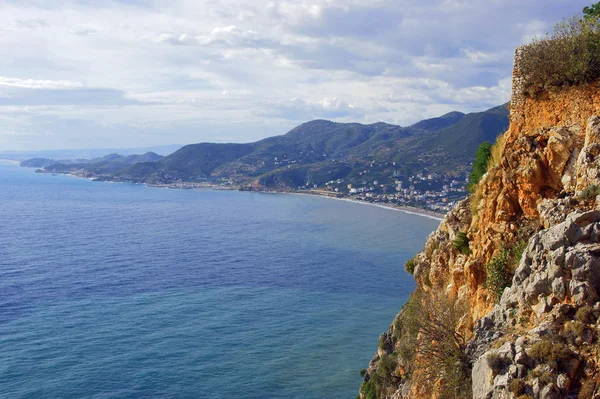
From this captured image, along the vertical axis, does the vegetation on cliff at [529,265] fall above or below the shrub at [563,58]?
below

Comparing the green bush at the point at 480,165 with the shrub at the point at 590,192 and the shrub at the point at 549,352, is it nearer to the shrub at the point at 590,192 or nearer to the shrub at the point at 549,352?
the shrub at the point at 590,192

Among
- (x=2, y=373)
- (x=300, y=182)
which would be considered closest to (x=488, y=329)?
(x=2, y=373)

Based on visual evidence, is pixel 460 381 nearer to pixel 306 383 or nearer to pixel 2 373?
pixel 306 383

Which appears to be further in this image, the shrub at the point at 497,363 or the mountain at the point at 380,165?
the mountain at the point at 380,165

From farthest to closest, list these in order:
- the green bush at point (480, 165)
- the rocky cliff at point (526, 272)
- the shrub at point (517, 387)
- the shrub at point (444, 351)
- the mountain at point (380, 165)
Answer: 1. the mountain at point (380, 165)
2. the green bush at point (480, 165)
3. the shrub at point (444, 351)
4. the rocky cliff at point (526, 272)
5. the shrub at point (517, 387)

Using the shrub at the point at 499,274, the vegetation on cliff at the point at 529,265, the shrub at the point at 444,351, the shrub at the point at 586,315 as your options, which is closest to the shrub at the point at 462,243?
the vegetation on cliff at the point at 529,265

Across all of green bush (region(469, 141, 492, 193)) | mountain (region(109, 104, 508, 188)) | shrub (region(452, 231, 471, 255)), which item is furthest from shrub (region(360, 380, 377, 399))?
mountain (region(109, 104, 508, 188))

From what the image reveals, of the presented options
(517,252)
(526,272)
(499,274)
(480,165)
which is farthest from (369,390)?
(526,272)

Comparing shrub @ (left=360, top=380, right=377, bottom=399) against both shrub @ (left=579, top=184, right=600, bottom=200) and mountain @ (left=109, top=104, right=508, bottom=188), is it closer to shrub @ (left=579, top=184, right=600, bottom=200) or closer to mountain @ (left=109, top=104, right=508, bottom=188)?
shrub @ (left=579, top=184, right=600, bottom=200)
